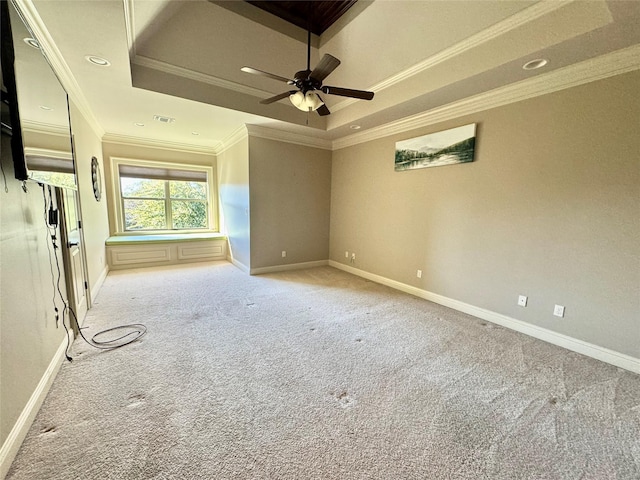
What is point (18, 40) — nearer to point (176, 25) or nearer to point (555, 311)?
point (176, 25)

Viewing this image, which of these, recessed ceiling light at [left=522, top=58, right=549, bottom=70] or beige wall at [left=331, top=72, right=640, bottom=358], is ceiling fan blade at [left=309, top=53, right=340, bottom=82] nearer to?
recessed ceiling light at [left=522, top=58, right=549, bottom=70]

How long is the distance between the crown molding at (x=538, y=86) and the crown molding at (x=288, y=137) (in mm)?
1643

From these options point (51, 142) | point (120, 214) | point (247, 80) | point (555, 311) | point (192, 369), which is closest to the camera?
point (51, 142)

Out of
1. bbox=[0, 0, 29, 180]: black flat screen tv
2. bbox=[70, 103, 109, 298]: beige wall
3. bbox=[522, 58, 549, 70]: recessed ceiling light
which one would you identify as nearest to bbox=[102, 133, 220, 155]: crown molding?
bbox=[70, 103, 109, 298]: beige wall

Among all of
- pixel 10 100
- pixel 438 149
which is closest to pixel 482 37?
pixel 438 149

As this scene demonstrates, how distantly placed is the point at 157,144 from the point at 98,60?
3.27 m

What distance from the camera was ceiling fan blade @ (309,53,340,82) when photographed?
204 centimetres

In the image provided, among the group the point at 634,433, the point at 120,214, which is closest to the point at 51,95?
the point at 120,214

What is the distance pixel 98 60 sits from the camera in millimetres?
2443

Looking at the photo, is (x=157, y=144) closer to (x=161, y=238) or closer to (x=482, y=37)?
(x=161, y=238)

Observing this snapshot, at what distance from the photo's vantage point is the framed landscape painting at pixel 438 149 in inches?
124

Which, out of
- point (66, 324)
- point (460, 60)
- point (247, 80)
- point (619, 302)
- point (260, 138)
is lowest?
point (66, 324)

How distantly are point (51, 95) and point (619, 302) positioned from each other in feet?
16.0

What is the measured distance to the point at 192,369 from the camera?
206 centimetres
